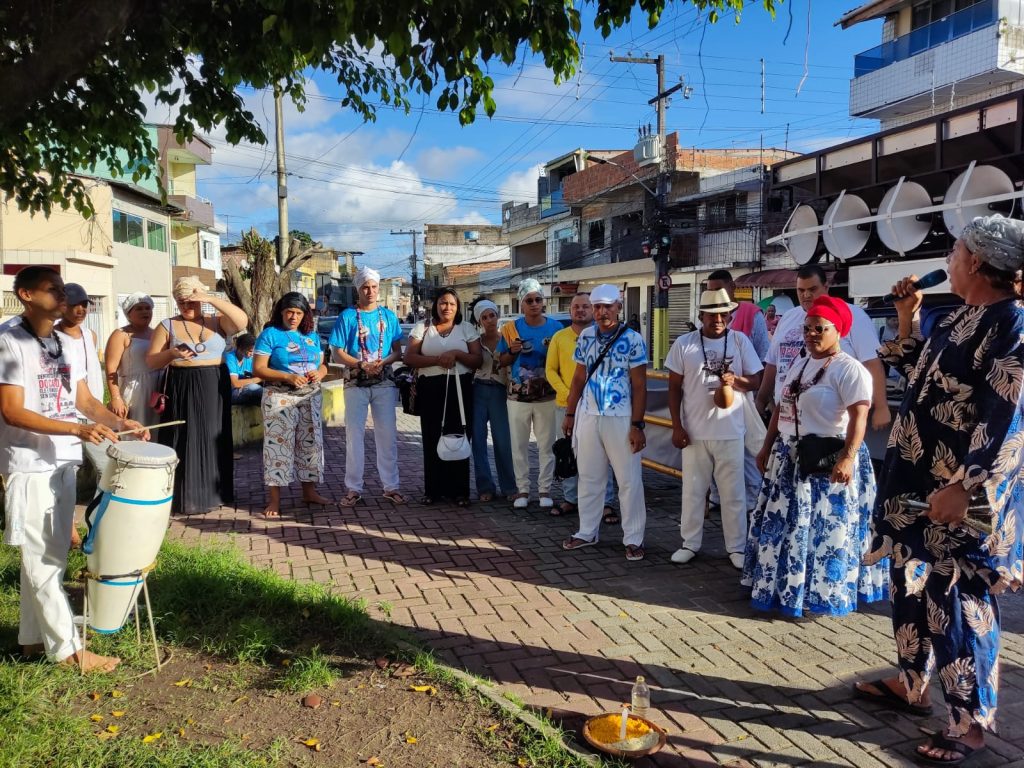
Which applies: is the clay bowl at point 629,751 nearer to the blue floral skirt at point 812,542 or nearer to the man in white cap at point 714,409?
the blue floral skirt at point 812,542

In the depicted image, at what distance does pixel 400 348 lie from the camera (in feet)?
22.3

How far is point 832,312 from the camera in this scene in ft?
13.5

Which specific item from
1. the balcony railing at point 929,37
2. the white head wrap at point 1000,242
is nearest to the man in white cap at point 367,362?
the white head wrap at point 1000,242

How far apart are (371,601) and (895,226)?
A: 8.54m

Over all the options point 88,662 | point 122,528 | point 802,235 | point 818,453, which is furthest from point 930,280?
point 802,235

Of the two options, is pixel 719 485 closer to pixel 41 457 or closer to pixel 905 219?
pixel 41 457

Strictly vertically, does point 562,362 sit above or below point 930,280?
below

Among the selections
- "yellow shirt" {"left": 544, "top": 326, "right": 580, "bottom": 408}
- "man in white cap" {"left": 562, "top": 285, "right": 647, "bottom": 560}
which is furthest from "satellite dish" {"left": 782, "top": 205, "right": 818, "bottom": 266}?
"man in white cap" {"left": 562, "top": 285, "right": 647, "bottom": 560}

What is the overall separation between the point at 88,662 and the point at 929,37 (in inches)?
1115

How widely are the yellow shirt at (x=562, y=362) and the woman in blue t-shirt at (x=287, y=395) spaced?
2027 mm

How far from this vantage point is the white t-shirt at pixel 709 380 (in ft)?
16.1

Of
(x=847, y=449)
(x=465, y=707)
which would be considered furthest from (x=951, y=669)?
(x=465, y=707)

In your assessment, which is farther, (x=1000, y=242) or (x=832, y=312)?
(x=832, y=312)

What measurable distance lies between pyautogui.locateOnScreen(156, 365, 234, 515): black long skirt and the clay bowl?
4568 mm
